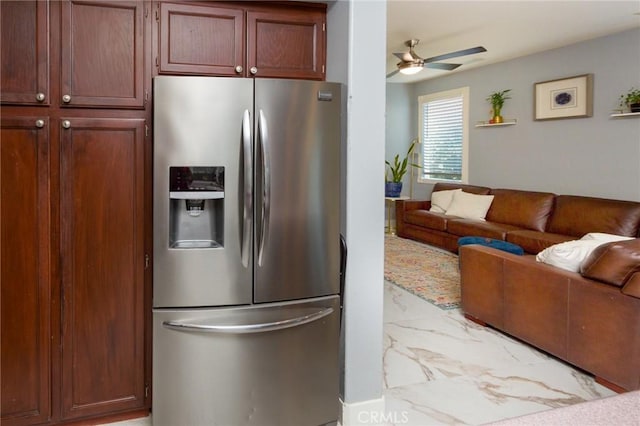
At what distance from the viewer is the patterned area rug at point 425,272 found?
14.7 ft

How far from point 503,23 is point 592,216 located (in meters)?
2.27

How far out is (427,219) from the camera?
6.95 m

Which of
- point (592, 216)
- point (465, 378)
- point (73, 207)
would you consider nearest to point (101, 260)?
point (73, 207)

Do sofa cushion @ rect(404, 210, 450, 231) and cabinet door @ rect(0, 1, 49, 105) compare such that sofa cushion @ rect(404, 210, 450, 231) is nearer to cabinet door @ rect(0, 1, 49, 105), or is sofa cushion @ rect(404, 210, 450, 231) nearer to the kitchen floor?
the kitchen floor

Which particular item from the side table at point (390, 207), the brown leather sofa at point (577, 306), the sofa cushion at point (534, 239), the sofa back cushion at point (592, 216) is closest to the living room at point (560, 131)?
the sofa back cushion at point (592, 216)

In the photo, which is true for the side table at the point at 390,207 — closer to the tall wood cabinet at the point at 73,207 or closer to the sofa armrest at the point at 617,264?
the sofa armrest at the point at 617,264

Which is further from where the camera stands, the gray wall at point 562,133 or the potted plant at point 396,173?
the potted plant at point 396,173

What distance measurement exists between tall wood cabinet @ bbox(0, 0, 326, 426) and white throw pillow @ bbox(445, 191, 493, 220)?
5.02m

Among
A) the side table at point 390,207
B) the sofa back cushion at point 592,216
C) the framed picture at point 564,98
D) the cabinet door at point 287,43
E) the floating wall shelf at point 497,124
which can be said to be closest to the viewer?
the cabinet door at point 287,43

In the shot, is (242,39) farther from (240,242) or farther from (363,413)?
(363,413)

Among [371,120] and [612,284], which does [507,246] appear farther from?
[371,120]

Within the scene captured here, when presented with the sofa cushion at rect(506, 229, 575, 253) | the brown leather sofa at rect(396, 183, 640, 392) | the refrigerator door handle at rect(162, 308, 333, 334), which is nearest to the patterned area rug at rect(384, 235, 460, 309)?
the brown leather sofa at rect(396, 183, 640, 392)

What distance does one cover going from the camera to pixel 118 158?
2.11 m

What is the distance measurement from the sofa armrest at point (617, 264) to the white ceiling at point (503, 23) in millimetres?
2408
